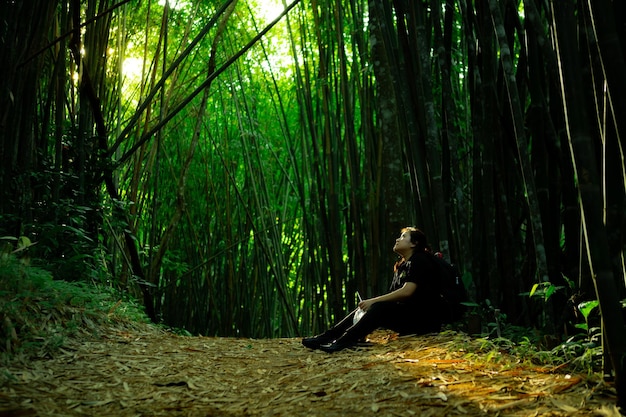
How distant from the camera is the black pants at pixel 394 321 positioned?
2805 mm

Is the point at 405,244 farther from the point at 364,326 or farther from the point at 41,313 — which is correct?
the point at 41,313

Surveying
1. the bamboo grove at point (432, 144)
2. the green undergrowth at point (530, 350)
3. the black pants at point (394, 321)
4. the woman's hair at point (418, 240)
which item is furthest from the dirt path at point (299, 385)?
the woman's hair at point (418, 240)

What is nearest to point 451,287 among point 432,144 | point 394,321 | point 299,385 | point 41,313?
point 394,321

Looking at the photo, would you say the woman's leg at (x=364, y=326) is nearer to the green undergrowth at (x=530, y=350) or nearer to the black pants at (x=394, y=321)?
the black pants at (x=394, y=321)

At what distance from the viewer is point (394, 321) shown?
9.43 feet

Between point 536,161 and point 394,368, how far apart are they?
36.4 inches

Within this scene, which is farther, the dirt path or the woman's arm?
the woman's arm

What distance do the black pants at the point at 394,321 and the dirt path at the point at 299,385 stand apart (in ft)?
0.44

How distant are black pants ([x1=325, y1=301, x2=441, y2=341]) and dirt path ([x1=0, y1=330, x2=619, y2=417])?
134 millimetres

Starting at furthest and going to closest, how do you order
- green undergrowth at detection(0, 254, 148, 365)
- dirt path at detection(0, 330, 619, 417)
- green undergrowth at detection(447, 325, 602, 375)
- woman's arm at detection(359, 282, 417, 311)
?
woman's arm at detection(359, 282, 417, 311)
green undergrowth at detection(0, 254, 148, 365)
green undergrowth at detection(447, 325, 602, 375)
dirt path at detection(0, 330, 619, 417)

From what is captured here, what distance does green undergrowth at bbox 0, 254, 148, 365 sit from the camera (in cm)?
211

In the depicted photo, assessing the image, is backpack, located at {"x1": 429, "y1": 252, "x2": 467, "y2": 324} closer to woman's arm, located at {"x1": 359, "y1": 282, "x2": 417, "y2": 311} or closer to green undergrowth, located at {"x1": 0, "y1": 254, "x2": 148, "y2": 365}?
woman's arm, located at {"x1": 359, "y1": 282, "x2": 417, "y2": 311}

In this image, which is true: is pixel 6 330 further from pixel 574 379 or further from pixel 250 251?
pixel 250 251

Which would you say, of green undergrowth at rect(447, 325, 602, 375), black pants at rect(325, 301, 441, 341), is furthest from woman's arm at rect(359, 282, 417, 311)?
green undergrowth at rect(447, 325, 602, 375)
